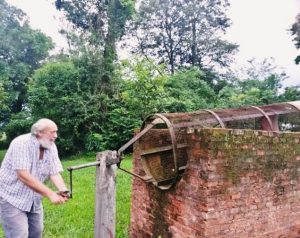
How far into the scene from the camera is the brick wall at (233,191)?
4.34 meters

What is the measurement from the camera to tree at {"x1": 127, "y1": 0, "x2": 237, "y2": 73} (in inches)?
1049

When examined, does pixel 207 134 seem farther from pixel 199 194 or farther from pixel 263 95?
pixel 263 95

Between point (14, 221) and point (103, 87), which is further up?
point (103, 87)

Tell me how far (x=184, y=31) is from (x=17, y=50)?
11.4 meters

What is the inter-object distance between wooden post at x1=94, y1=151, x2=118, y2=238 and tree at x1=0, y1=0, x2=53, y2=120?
65.1 feet

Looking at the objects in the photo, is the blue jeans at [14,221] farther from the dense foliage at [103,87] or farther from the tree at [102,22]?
the tree at [102,22]

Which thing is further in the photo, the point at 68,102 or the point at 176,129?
the point at 68,102

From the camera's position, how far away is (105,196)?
394cm

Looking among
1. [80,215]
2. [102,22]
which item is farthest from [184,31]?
[80,215]

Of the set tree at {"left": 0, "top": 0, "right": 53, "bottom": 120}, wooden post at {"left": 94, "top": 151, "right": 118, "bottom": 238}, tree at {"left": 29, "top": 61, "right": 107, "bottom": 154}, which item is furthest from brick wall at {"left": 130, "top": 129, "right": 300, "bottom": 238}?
tree at {"left": 0, "top": 0, "right": 53, "bottom": 120}

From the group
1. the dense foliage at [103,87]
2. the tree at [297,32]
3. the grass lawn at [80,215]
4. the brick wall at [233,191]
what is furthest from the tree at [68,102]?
the brick wall at [233,191]

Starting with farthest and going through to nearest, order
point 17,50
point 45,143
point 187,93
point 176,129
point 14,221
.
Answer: point 17,50, point 187,93, point 176,129, point 45,143, point 14,221

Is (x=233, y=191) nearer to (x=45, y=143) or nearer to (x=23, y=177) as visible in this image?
(x=45, y=143)

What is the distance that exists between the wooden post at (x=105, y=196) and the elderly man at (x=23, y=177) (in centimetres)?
39
